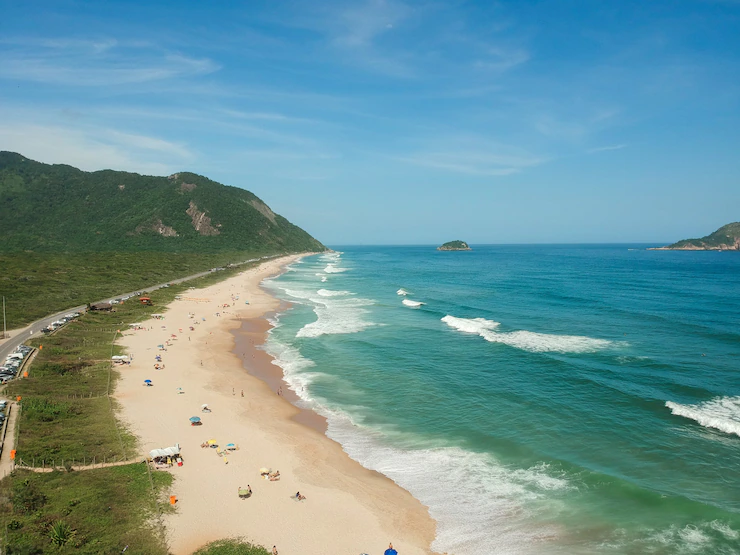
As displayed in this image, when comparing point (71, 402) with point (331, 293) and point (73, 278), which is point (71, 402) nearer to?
point (331, 293)

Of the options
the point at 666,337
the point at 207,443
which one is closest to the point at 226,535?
the point at 207,443

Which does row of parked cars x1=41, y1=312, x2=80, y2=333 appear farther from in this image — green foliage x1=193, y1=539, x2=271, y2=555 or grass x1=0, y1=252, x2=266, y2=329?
green foliage x1=193, y1=539, x2=271, y2=555

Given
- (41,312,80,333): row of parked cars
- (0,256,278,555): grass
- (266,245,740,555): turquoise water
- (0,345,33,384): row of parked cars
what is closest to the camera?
(0,256,278,555): grass

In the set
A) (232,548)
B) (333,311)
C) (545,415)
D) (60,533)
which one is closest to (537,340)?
(545,415)

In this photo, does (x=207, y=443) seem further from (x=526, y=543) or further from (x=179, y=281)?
(x=179, y=281)

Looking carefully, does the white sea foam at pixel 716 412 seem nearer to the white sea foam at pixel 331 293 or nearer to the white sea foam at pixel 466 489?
the white sea foam at pixel 466 489

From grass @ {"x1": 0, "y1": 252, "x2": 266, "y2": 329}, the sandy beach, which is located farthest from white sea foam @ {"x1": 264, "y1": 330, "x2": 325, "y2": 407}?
grass @ {"x1": 0, "y1": 252, "x2": 266, "y2": 329}

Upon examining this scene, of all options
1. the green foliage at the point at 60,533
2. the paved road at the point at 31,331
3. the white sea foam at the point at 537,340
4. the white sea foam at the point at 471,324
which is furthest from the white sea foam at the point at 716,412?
the paved road at the point at 31,331
